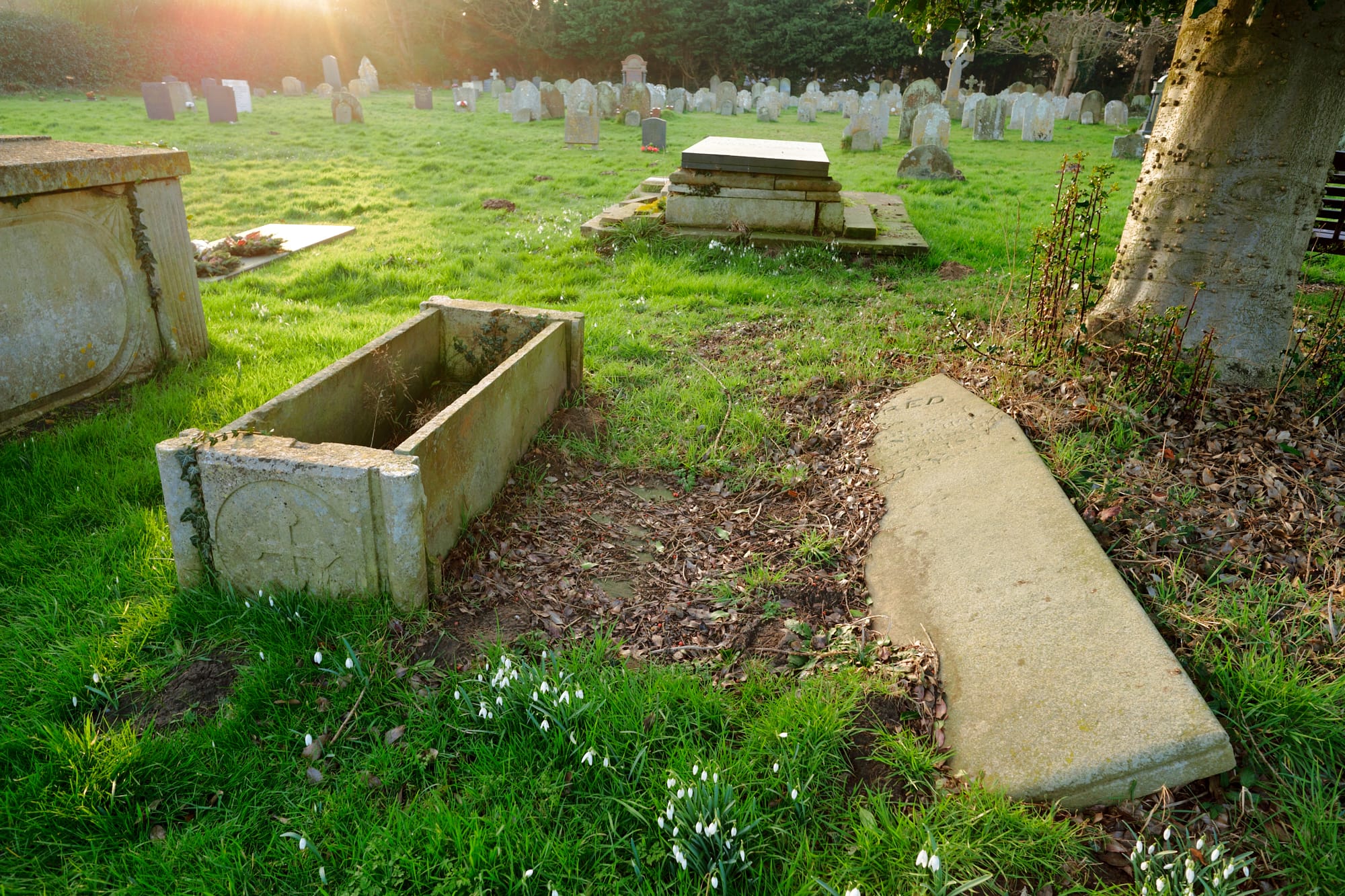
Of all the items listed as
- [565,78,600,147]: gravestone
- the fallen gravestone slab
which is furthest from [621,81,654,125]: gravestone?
the fallen gravestone slab

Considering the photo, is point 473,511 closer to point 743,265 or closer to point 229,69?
point 743,265

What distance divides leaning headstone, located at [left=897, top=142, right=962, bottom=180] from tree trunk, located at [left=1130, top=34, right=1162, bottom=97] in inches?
800

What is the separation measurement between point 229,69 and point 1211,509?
3767 centimetres

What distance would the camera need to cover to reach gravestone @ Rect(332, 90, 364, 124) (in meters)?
19.2

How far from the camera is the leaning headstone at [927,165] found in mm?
12016

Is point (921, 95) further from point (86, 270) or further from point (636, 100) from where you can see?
point (86, 270)

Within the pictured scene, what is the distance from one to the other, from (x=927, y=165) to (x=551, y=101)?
13.6m

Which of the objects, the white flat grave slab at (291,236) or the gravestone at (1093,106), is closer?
the white flat grave slab at (291,236)

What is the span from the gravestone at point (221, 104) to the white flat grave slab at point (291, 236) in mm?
12807

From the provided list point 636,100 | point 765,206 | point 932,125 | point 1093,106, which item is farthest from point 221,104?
point 1093,106

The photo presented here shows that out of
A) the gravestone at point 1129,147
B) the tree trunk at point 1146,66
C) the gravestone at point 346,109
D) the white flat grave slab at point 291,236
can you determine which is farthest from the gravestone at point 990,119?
the white flat grave slab at point 291,236

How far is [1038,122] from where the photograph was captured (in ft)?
62.4

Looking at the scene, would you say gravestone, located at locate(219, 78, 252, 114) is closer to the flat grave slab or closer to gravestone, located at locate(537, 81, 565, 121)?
gravestone, located at locate(537, 81, 565, 121)

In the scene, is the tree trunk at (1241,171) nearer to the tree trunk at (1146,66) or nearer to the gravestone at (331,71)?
the tree trunk at (1146,66)
